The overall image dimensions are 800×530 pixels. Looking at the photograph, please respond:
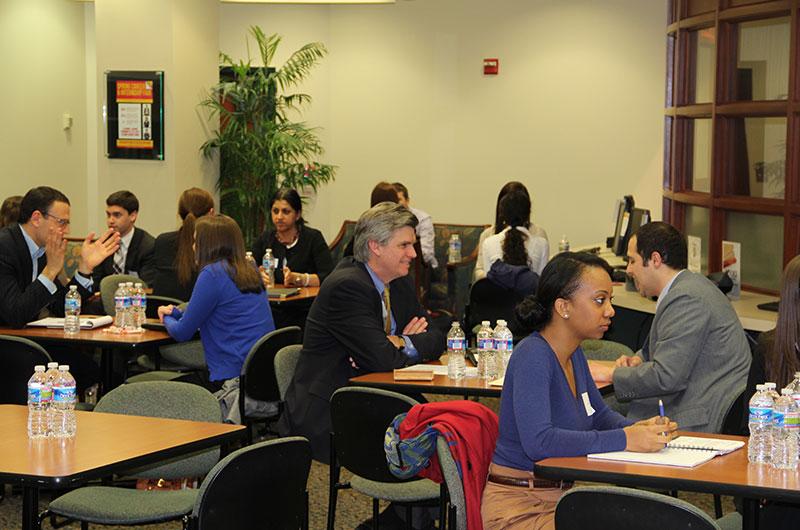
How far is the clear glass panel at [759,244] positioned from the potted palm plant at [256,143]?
4.56 m

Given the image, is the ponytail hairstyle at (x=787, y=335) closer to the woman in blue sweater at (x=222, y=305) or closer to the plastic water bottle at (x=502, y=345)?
the plastic water bottle at (x=502, y=345)

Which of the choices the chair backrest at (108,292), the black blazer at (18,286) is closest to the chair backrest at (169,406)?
the black blazer at (18,286)

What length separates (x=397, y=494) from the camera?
4273 mm

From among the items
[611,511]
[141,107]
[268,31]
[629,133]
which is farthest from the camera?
[268,31]

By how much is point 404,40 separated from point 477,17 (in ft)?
2.55

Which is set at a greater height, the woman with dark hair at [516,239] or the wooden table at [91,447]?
the woman with dark hair at [516,239]

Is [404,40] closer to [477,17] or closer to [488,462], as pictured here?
[477,17]

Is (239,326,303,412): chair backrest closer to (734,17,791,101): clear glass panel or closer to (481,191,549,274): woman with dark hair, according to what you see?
(481,191,549,274): woman with dark hair

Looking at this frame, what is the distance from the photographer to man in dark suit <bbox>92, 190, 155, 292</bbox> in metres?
7.85

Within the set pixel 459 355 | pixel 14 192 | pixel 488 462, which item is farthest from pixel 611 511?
pixel 14 192

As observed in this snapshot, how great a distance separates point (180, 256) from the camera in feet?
23.1

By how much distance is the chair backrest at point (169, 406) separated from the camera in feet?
13.9

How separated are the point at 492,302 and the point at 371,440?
3.97 meters

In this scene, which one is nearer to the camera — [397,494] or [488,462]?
[488,462]
